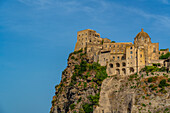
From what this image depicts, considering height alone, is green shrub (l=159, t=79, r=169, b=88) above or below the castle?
below

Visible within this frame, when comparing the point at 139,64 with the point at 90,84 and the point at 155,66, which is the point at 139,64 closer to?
the point at 155,66

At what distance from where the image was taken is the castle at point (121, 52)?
341 ft

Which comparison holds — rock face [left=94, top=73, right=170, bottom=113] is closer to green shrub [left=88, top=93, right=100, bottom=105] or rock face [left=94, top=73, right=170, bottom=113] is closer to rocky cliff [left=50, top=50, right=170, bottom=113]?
rocky cliff [left=50, top=50, right=170, bottom=113]

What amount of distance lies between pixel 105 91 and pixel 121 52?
1400 centimetres

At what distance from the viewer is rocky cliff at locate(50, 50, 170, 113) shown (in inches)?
3696

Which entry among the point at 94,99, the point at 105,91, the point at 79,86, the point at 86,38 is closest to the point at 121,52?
the point at 86,38

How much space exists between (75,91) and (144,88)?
60.7 feet

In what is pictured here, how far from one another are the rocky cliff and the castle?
199 cm

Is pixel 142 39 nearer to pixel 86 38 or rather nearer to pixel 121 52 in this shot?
pixel 121 52

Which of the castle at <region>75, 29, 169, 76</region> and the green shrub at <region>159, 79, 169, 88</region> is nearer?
the green shrub at <region>159, 79, 169, 88</region>

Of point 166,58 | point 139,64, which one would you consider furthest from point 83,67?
point 166,58

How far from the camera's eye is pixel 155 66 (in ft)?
335

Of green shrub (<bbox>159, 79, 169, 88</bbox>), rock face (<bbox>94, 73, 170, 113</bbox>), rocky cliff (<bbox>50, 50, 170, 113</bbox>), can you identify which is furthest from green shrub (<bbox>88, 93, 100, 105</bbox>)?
green shrub (<bbox>159, 79, 169, 88</bbox>)

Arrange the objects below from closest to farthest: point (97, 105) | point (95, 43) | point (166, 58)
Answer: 1. point (97, 105)
2. point (166, 58)
3. point (95, 43)
